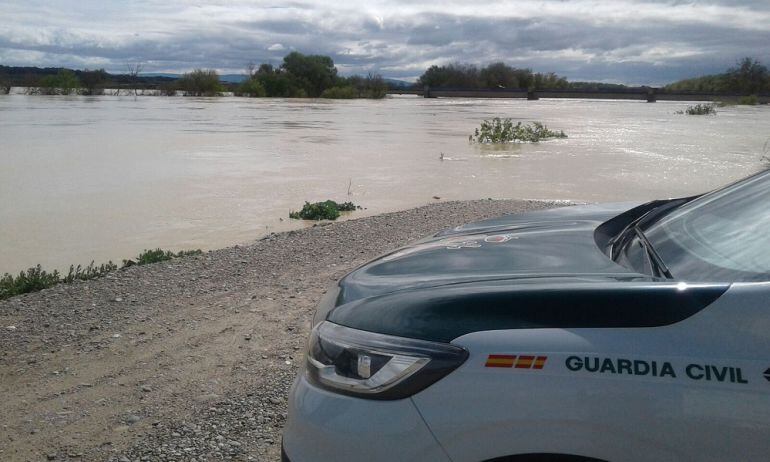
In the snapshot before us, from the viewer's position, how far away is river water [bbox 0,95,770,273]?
443 inches

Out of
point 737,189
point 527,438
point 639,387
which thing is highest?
point 737,189

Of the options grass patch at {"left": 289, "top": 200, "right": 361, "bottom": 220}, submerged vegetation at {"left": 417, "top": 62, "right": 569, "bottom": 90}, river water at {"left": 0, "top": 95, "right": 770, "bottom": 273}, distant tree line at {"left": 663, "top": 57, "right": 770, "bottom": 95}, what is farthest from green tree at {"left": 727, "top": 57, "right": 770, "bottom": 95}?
grass patch at {"left": 289, "top": 200, "right": 361, "bottom": 220}

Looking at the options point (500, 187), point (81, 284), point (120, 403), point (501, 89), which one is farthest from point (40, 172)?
point (501, 89)

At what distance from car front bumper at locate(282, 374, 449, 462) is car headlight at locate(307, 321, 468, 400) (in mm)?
33

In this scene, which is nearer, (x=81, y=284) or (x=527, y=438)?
(x=527, y=438)

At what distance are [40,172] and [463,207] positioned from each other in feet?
38.7

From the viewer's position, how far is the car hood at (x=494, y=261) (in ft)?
7.84

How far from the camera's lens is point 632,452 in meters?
1.85

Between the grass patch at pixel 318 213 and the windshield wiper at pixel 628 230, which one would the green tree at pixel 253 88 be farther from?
the windshield wiper at pixel 628 230

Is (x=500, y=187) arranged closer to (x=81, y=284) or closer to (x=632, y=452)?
(x=81, y=284)

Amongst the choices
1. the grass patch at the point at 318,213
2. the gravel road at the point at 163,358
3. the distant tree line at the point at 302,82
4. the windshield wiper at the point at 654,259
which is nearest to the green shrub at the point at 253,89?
the distant tree line at the point at 302,82

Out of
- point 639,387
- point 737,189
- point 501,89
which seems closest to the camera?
point 639,387

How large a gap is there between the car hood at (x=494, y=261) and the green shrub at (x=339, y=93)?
86.0 metres

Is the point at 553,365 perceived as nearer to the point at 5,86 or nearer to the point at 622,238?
the point at 622,238
